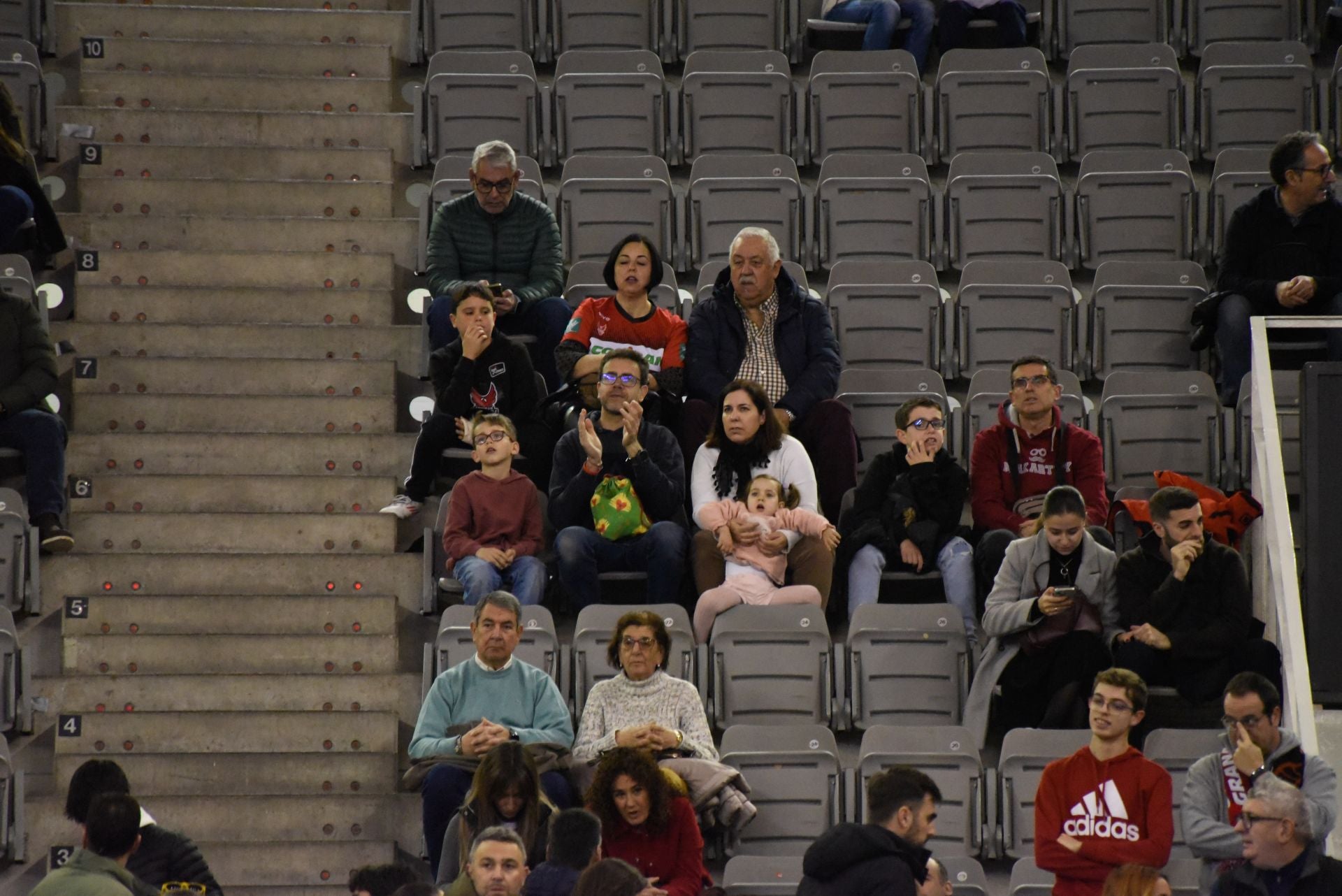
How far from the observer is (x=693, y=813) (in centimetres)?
577

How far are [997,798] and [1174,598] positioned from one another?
828 mm

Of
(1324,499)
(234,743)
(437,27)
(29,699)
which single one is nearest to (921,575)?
(1324,499)

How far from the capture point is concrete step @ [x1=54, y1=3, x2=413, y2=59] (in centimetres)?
929

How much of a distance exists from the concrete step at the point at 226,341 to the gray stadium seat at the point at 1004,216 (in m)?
2.27

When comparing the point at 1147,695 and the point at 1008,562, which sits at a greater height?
the point at 1008,562

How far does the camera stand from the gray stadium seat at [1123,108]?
9.04 m

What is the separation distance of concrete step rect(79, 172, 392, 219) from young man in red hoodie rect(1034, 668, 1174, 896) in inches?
162

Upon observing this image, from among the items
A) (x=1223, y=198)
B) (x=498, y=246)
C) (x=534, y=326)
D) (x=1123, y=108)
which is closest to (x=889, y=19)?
(x=1123, y=108)

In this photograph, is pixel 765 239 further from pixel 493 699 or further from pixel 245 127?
pixel 245 127

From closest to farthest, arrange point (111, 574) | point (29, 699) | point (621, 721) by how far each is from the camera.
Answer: point (621, 721), point (29, 699), point (111, 574)

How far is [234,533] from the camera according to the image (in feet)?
24.1

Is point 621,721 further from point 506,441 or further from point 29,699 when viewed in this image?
point 29,699

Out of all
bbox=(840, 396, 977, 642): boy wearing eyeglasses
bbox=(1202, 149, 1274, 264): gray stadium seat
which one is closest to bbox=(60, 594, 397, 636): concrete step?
bbox=(840, 396, 977, 642): boy wearing eyeglasses

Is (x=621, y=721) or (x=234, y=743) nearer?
(x=621, y=721)
